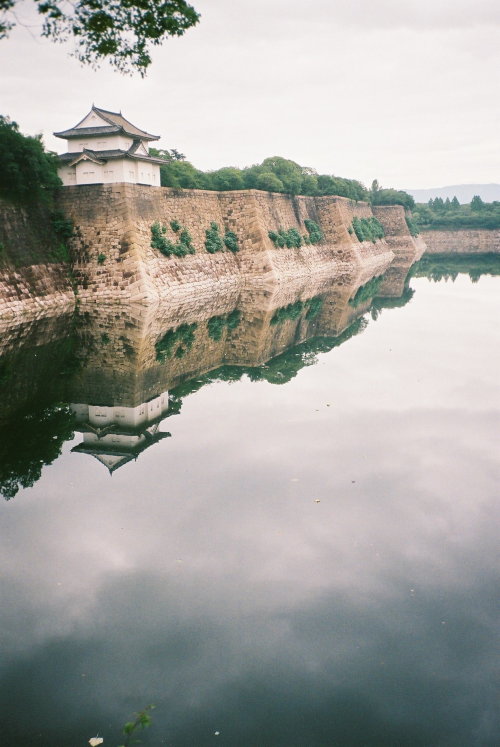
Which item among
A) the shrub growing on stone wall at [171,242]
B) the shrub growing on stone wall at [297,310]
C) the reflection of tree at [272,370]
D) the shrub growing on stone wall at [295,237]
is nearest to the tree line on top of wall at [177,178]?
the shrub growing on stone wall at [295,237]

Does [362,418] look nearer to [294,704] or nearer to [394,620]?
[394,620]

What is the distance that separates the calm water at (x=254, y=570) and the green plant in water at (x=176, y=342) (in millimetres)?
2756

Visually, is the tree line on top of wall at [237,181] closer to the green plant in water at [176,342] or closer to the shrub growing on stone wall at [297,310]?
the shrub growing on stone wall at [297,310]

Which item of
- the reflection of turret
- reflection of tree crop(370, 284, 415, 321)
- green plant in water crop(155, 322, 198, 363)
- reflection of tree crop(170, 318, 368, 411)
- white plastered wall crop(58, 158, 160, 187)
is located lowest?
reflection of tree crop(370, 284, 415, 321)

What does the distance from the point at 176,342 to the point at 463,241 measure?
70917 millimetres

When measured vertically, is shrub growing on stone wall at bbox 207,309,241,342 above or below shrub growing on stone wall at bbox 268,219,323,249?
below

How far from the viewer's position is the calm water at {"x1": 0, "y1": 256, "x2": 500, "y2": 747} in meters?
3.98

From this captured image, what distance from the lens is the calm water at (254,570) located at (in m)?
3.98

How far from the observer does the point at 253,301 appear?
84.1 ft

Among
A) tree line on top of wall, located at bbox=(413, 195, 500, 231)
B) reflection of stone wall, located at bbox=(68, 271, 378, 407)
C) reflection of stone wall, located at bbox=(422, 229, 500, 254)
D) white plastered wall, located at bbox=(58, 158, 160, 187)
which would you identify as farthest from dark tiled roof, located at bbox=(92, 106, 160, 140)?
tree line on top of wall, located at bbox=(413, 195, 500, 231)

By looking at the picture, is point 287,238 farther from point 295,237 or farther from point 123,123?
point 123,123

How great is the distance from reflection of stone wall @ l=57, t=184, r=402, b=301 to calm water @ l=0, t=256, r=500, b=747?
12975mm

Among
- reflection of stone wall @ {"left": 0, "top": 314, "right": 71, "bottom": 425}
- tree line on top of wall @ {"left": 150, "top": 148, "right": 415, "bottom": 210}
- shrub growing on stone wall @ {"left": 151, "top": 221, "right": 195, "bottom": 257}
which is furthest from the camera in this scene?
tree line on top of wall @ {"left": 150, "top": 148, "right": 415, "bottom": 210}

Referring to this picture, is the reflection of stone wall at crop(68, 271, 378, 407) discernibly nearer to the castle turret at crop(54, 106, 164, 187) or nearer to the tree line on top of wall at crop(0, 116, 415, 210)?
the tree line on top of wall at crop(0, 116, 415, 210)
